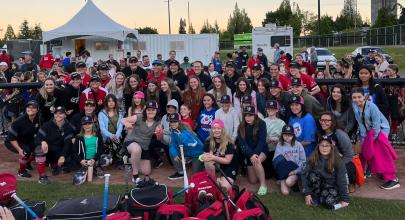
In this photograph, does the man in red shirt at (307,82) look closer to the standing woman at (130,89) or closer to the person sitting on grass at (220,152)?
the person sitting on grass at (220,152)

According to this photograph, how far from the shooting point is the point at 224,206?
4.52 meters

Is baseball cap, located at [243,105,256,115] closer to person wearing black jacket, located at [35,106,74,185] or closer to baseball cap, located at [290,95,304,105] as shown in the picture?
baseball cap, located at [290,95,304,105]

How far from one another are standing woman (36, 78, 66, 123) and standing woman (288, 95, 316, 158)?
156 inches

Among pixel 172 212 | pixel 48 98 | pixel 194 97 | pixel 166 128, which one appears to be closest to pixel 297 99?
pixel 194 97

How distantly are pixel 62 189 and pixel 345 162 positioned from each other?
3873mm

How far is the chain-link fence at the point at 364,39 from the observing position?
138ft

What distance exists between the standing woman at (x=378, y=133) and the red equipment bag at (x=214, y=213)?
→ 2.94 m

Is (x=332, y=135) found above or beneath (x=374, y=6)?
beneath

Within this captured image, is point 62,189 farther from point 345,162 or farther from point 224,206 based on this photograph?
point 345,162

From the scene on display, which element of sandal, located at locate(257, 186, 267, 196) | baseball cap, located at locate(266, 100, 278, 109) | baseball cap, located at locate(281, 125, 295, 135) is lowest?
sandal, located at locate(257, 186, 267, 196)

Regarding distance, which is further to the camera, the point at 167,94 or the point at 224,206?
the point at 167,94

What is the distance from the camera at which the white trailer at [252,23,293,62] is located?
26875mm

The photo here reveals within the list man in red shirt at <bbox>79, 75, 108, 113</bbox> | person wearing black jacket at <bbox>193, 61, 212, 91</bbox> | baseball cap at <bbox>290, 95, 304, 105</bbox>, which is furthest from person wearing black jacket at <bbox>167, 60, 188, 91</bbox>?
baseball cap at <bbox>290, 95, 304, 105</bbox>

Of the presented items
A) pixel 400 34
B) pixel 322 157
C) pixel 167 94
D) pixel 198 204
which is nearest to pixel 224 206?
pixel 198 204
